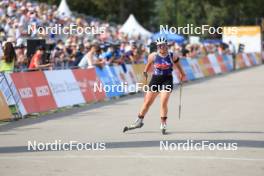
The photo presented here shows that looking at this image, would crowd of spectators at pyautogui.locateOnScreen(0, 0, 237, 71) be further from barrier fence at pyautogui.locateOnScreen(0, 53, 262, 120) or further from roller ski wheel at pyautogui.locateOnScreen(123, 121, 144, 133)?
roller ski wheel at pyautogui.locateOnScreen(123, 121, 144, 133)

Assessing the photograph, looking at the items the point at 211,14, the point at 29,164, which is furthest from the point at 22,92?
the point at 211,14

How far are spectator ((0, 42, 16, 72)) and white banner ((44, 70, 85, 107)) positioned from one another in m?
1.53

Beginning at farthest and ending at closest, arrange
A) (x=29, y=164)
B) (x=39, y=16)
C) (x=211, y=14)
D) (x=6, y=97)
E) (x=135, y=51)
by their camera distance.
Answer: (x=211, y=14), (x=39, y=16), (x=135, y=51), (x=6, y=97), (x=29, y=164)

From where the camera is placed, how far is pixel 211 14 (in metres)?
95.7

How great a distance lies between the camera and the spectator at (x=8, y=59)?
1901 cm

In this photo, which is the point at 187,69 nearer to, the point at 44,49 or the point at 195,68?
the point at 195,68

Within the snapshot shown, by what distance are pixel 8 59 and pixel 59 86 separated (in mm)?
2360

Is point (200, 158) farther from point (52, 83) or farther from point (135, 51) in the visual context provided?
point (135, 51)

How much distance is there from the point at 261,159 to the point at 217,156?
0.66 metres

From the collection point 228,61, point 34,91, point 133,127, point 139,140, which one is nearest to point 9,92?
point 34,91

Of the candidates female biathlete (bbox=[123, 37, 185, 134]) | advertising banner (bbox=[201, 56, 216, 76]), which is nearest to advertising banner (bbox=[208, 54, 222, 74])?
advertising banner (bbox=[201, 56, 216, 76])

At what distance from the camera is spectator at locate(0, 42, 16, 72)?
62.4 feet

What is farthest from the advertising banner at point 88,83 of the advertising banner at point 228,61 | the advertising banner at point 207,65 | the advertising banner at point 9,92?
the advertising banner at point 228,61

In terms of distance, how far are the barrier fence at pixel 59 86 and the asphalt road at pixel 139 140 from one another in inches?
22.2
